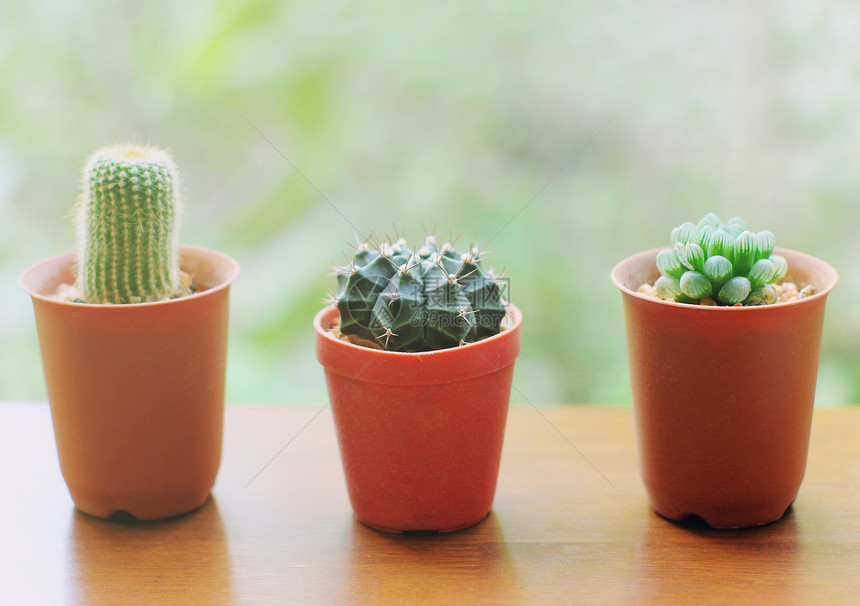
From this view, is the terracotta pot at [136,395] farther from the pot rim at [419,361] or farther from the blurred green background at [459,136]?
the blurred green background at [459,136]

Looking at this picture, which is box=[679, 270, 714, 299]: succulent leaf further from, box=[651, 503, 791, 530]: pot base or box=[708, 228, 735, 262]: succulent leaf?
box=[651, 503, 791, 530]: pot base

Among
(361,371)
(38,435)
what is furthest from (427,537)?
(38,435)

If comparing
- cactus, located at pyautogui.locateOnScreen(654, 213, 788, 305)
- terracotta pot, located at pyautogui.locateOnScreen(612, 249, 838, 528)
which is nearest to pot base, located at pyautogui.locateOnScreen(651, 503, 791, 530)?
terracotta pot, located at pyautogui.locateOnScreen(612, 249, 838, 528)

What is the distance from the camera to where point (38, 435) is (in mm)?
957

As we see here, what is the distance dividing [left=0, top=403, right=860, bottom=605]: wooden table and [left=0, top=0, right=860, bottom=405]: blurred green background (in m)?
0.41

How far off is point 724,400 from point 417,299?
0.91ft

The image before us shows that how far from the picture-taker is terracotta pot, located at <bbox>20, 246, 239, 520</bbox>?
2.41ft

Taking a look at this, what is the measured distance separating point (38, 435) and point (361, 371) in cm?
48

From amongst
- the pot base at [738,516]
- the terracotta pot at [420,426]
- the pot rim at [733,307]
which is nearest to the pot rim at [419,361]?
the terracotta pot at [420,426]

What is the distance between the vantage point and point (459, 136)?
1.30m

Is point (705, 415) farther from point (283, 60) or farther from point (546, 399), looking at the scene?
point (283, 60)

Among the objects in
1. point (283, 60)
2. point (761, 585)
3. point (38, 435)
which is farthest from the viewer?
point (283, 60)

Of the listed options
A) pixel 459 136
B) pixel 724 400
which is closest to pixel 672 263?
pixel 724 400

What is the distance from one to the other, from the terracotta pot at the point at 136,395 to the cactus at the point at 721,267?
0.42 metres
